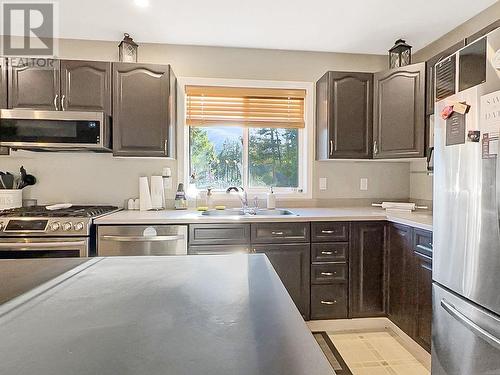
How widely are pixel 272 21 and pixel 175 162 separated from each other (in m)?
1.51

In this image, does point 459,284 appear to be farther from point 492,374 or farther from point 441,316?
point 492,374

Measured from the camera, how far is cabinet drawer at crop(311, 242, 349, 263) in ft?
8.38

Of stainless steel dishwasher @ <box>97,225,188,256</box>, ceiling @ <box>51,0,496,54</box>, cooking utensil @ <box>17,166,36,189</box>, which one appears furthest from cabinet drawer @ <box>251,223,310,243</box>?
cooking utensil @ <box>17,166,36,189</box>

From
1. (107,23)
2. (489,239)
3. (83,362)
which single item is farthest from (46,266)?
(107,23)

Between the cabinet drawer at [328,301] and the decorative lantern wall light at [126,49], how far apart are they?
2.51m

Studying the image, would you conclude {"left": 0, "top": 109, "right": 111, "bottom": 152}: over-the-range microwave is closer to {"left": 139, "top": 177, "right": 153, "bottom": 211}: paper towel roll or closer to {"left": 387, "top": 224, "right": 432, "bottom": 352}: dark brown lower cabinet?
{"left": 139, "top": 177, "right": 153, "bottom": 211}: paper towel roll

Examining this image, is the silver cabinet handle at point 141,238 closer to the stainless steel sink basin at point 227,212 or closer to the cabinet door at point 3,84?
the stainless steel sink basin at point 227,212

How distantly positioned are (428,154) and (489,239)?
54.5 inches

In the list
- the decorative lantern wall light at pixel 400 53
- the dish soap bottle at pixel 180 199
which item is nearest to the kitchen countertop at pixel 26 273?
the dish soap bottle at pixel 180 199

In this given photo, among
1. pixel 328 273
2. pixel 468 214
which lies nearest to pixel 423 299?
pixel 328 273

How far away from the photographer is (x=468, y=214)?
1.52 metres

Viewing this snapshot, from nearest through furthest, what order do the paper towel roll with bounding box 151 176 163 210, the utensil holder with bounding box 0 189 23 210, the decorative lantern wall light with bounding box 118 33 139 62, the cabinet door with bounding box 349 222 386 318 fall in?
the cabinet door with bounding box 349 222 386 318
the utensil holder with bounding box 0 189 23 210
the decorative lantern wall light with bounding box 118 33 139 62
the paper towel roll with bounding box 151 176 163 210

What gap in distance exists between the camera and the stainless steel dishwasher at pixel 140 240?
Answer: 236cm

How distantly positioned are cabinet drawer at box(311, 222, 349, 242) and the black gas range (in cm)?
169
